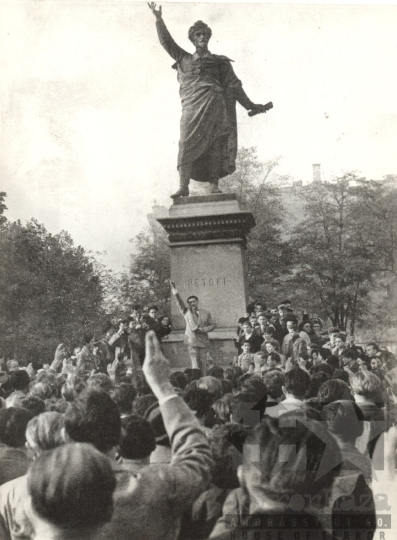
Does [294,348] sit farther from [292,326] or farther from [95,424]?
[95,424]

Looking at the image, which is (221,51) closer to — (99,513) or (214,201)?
(214,201)

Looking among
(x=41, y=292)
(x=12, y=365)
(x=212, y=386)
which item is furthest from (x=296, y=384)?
(x=41, y=292)

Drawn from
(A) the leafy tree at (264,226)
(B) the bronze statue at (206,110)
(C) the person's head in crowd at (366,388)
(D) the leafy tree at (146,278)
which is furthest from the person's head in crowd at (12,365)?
(A) the leafy tree at (264,226)

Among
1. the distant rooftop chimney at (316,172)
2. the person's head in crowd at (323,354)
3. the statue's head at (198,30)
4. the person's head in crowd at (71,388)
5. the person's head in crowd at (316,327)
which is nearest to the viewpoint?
the person's head in crowd at (71,388)

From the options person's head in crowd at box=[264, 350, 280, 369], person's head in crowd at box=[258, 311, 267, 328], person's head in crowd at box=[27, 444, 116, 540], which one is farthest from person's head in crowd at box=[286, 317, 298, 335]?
person's head in crowd at box=[27, 444, 116, 540]

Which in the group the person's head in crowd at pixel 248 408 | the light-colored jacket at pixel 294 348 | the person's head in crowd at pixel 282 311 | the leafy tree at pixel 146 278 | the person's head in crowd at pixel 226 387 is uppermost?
the leafy tree at pixel 146 278

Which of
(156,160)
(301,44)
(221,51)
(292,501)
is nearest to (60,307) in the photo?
(156,160)

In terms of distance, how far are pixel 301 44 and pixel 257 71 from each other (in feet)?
2.40

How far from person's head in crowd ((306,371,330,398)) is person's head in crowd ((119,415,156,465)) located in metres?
1.88

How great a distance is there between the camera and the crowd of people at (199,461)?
2.51 meters

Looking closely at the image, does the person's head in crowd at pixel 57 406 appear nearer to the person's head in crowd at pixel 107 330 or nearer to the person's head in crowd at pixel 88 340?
the person's head in crowd at pixel 88 340

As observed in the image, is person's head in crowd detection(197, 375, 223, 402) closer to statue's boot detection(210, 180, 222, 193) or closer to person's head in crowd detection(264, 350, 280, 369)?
person's head in crowd detection(264, 350, 280, 369)

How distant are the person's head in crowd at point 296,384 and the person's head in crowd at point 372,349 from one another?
288 cm

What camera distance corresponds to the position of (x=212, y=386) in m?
4.61
